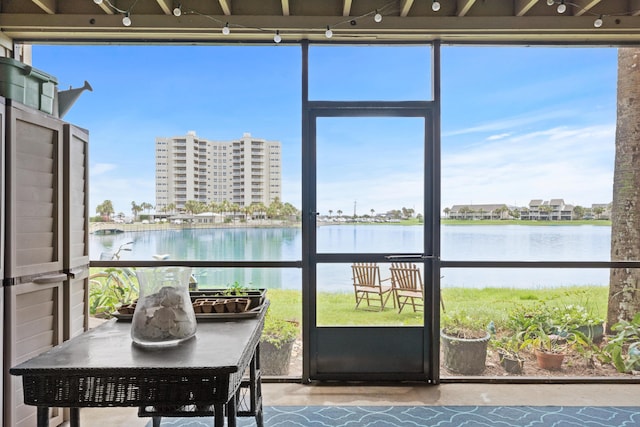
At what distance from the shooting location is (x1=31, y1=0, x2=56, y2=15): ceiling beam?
2.84 meters

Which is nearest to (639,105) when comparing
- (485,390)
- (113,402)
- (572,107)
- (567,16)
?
(572,107)

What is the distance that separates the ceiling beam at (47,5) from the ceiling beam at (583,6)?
12.5ft

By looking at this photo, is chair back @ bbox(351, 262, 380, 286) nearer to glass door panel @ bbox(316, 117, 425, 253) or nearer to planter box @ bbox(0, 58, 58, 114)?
glass door panel @ bbox(316, 117, 425, 253)

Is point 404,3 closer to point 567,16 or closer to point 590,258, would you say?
point 567,16

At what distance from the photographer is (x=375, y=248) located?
3.21 m

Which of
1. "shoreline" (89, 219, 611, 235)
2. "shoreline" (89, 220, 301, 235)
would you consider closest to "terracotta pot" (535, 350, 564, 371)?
"shoreline" (89, 219, 611, 235)

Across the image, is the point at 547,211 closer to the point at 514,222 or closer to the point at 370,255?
the point at 514,222

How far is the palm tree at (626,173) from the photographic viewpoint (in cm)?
330

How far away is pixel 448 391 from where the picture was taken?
302cm

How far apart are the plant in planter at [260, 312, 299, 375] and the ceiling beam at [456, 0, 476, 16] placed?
267 centimetres

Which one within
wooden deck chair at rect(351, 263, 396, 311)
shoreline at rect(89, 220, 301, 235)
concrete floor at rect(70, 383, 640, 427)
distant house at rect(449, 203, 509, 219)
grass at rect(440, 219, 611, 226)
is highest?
distant house at rect(449, 203, 509, 219)

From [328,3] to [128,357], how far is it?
9.02 ft

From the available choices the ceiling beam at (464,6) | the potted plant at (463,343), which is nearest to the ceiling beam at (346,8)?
the ceiling beam at (464,6)

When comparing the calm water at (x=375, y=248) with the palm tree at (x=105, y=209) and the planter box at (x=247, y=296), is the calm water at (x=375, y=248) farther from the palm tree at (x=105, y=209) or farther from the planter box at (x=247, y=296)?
the planter box at (x=247, y=296)
